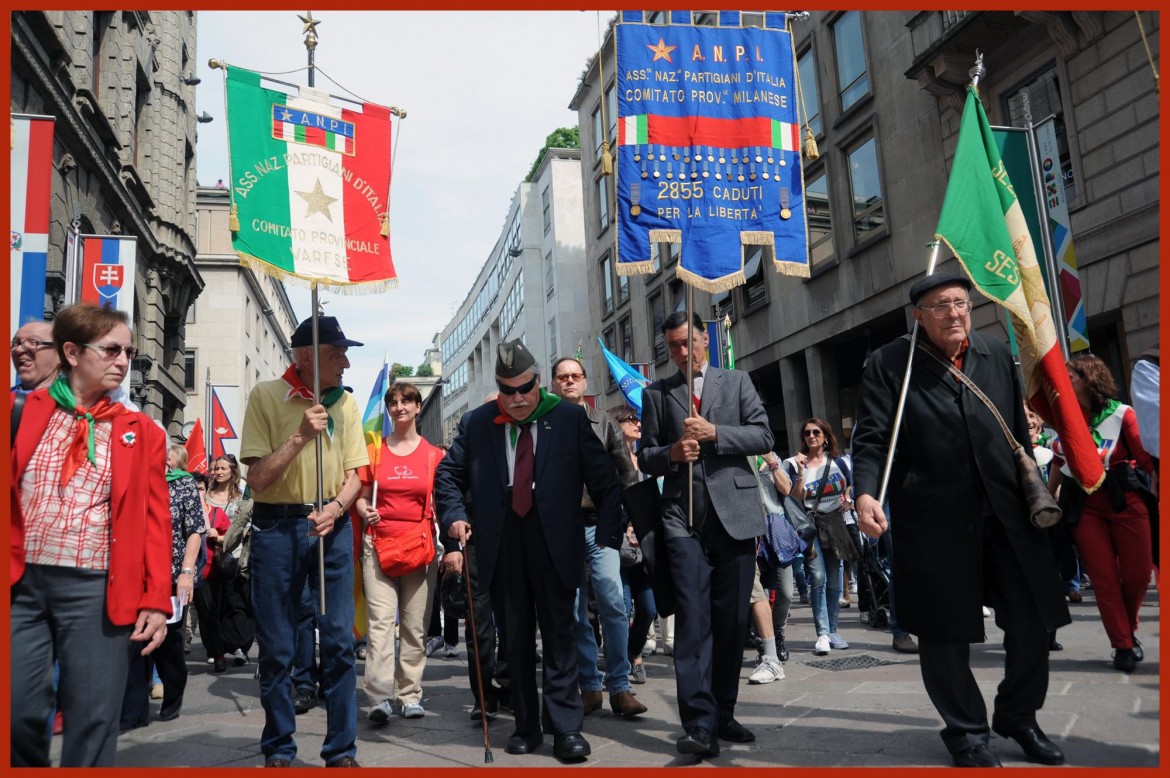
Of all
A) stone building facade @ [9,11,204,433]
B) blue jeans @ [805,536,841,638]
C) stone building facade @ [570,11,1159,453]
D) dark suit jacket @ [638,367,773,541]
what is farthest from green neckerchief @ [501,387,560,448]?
stone building facade @ [9,11,204,433]

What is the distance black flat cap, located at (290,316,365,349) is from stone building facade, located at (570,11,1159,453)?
226 inches

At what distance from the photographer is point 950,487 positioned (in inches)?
157

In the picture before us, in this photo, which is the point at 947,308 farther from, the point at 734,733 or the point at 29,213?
the point at 29,213

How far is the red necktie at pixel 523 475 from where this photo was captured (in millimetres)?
4867

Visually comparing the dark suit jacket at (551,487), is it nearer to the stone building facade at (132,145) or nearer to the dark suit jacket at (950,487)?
the dark suit jacket at (950,487)

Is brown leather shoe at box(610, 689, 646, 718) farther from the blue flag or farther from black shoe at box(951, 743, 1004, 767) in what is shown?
the blue flag

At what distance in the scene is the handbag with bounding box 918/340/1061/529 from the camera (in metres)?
3.84

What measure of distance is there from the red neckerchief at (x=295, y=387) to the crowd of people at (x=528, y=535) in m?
0.02

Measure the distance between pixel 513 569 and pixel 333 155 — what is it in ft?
9.18

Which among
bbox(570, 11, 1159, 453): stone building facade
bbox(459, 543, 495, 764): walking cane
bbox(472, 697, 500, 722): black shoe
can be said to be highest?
bbox(570, 11, 1159, 453): stone building facade

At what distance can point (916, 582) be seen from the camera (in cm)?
404

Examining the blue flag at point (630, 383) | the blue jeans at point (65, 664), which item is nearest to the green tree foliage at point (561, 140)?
the blue flag at point (630, 383)

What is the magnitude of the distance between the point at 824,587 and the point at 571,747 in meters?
4.02

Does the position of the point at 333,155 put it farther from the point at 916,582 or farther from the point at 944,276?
the point at 916,582
